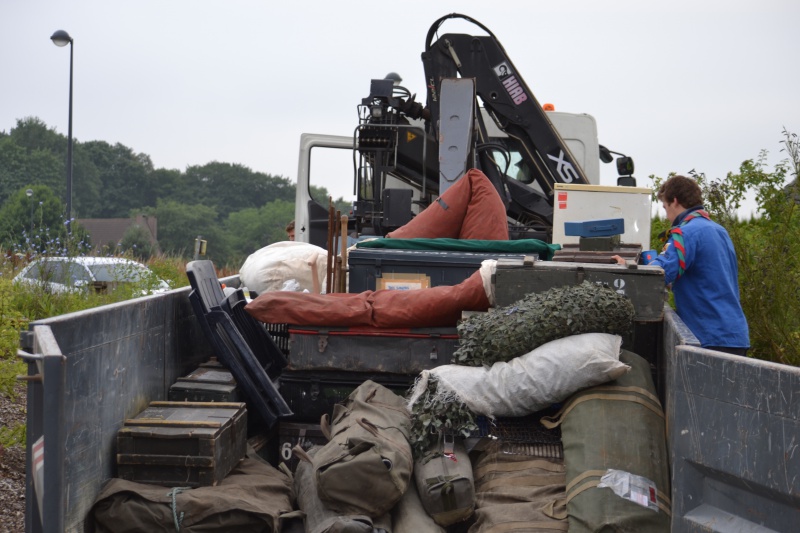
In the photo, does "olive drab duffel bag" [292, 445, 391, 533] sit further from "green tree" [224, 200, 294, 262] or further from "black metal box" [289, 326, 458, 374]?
"green tree" [224, 200, 294, 262]

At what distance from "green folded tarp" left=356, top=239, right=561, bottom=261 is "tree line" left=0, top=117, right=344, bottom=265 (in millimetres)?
44717

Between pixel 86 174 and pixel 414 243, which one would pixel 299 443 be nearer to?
pixel 414 243

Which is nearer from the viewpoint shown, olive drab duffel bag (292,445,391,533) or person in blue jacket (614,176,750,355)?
olive drab duffel bag (292,445,391,533)

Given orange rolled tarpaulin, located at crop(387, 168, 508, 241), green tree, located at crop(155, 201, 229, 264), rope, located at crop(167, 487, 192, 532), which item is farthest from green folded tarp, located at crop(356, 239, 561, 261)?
green tree, located at crop(155, 201, 229, 264)

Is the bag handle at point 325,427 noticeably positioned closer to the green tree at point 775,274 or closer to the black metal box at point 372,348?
the black metal box at point 372,348

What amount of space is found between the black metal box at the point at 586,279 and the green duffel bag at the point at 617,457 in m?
0.41

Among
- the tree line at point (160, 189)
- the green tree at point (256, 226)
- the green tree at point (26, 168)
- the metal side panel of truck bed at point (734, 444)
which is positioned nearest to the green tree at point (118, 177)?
the tree line at point (160, 189)

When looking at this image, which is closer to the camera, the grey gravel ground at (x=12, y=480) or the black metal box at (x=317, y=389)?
the grey gravel ground at (x=12, y=480)

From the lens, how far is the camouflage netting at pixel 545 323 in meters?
4.45

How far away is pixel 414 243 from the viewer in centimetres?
586

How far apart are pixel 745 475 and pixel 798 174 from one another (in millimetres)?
5231

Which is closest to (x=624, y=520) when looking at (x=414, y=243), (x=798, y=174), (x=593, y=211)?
(x=414, y=243)

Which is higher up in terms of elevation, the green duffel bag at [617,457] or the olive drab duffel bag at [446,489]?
the green duffel bag at [617,457]

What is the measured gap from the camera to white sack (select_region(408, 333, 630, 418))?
13.9 feet
